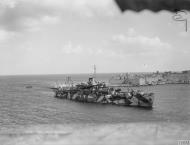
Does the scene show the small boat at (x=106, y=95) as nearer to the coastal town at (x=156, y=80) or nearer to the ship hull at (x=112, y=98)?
the ship hull at (x=112, y=98)

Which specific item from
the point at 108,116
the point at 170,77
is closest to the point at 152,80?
the point at 170,77

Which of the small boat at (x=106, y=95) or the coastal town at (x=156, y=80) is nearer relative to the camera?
the small boat at (x=106, y=95)

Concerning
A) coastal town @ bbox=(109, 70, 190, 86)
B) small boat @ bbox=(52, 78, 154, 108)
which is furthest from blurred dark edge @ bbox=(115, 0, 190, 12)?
coastal town @ bbox=(109, 70, 190, 86)

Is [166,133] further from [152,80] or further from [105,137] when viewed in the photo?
[152,80]

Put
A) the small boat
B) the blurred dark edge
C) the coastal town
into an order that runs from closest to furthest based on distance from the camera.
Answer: the blurred dark edge
the small boat
the coastal town

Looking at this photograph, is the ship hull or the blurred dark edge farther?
the ship hull

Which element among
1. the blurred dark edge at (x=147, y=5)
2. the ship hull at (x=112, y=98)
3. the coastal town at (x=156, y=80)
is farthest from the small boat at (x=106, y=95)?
the coastal town at (x=156, y=80)

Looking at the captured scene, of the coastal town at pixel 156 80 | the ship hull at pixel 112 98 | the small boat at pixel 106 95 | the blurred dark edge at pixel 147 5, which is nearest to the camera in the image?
the blurred dark edge at pixel 147 5

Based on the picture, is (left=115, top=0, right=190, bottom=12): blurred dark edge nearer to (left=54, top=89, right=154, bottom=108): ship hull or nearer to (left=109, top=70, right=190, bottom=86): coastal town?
(left=54, top=89, right=154, bottom=108): ship hull

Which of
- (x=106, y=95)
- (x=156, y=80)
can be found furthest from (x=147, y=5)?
(x=156, y=80)
